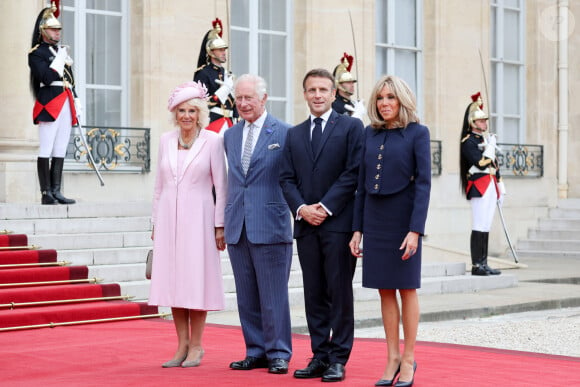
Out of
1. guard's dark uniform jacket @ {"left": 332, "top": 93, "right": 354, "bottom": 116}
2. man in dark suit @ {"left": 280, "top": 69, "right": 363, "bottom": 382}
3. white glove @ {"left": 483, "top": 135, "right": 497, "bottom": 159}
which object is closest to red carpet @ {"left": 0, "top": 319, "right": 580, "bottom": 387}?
man in dark suit @ {"left": 280, "top": 69, "right": 363, "bottom": 382}

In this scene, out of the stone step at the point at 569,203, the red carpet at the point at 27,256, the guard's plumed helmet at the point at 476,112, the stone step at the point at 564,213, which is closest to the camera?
the red carpet at the point at 27,256

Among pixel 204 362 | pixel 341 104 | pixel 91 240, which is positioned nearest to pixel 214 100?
pixel 341 104

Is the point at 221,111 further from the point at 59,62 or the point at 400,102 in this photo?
the point at 400,102

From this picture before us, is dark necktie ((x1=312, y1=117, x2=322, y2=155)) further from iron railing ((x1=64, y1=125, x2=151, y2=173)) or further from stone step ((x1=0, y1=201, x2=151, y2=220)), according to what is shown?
iron railing ((x1=64, y1=125, x2=151, y2=173))

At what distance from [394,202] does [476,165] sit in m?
8.35

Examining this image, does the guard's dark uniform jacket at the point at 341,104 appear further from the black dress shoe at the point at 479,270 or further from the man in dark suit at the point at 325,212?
the man in dark suit at the point at 325,212

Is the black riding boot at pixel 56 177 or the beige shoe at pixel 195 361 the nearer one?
the beige shoe at pixel 195 361

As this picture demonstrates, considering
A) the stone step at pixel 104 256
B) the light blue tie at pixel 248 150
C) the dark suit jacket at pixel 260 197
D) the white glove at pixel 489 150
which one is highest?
the white glove at pixel 489 150

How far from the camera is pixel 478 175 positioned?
1522cm

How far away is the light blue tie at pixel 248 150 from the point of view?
7598 millimetres

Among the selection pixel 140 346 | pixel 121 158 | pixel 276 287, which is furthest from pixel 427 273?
pixel 276 287

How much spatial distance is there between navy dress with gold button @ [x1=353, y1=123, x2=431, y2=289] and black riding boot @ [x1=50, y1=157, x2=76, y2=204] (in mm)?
6603

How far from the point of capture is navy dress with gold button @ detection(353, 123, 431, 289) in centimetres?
689

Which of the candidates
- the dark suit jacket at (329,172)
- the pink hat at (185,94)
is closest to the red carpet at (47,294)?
the pink hat at (185,94)
